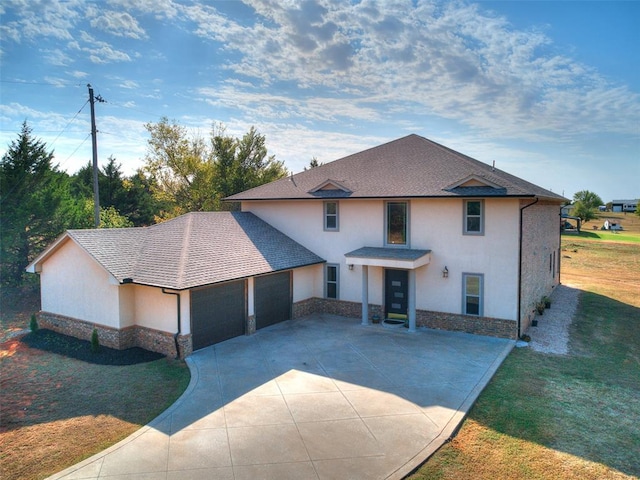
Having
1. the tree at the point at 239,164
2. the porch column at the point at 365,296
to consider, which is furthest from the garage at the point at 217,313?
the tree at the point at 239,164

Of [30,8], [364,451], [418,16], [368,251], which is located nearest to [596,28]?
A: [418,16]

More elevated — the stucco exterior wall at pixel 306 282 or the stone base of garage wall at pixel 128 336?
the stucco exterior wall at pixel 306 282

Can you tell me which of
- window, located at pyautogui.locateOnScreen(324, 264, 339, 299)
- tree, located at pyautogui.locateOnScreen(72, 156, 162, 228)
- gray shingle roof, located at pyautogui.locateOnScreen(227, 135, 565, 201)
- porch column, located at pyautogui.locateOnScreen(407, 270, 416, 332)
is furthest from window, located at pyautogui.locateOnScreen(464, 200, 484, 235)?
tree, located at pyautogui.locateOnScreen(72, 156, 162, 228)

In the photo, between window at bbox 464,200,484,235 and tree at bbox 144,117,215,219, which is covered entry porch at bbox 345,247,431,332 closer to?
window at bbox 464,200,484,235

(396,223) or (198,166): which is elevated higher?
(198,166)

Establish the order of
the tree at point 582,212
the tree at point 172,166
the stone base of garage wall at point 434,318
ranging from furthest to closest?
the tree at point 582,212 < the tree at point 172,166 < the stone base of garage wall at point 434,318

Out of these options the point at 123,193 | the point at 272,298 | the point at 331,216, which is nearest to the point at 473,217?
the point at 331,216

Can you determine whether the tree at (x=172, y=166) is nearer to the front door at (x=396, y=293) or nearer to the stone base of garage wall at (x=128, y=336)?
the stone base of garage wall at (x=128, y=336)

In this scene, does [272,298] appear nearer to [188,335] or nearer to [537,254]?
[188,335]
